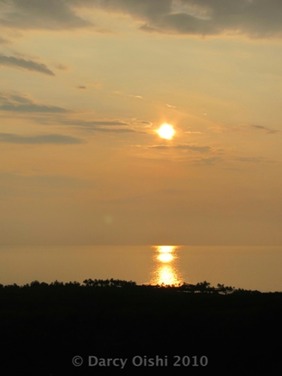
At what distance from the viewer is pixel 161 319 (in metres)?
26.1

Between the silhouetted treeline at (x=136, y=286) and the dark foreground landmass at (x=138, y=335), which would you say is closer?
the dark foreground landmass at (x=138, y=335)

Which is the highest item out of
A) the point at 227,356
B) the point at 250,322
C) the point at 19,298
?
the point at 19,298

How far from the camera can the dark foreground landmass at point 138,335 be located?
21641 mm

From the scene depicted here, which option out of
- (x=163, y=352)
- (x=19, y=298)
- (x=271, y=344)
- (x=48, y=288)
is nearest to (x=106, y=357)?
(x=163, y=352)

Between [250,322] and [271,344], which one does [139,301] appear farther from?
[271,344]

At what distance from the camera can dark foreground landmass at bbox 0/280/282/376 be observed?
71.0 feet

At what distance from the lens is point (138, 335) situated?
2420 cm

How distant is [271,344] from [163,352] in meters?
3.96

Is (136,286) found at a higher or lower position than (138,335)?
higher

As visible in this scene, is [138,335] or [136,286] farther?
[136,286]

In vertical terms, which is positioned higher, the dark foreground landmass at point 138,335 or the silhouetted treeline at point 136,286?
the silhouetted treeline at point 136,286

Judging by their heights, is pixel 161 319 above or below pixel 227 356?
above

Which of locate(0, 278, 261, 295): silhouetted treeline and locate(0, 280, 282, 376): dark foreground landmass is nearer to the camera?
locate(0, 280, 282, 376): dark foreground landmass

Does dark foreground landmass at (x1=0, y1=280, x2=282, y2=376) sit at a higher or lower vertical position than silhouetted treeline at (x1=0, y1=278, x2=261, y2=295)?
lower
